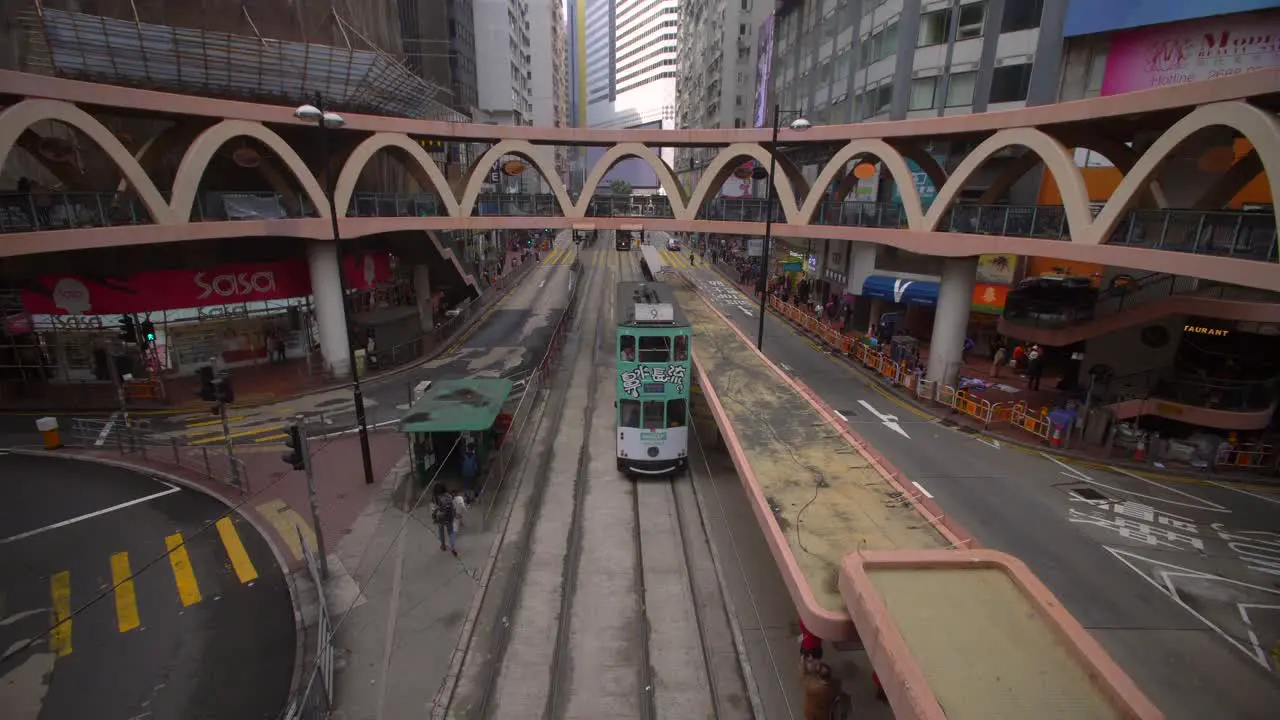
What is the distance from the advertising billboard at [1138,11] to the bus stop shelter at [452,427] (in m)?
27.0

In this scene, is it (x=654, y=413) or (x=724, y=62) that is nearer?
(x=654, y=413)

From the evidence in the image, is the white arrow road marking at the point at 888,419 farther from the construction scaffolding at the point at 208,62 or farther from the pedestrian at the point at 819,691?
the construction scaffolding at the point at 208,62

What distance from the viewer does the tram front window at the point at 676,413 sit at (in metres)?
17.3

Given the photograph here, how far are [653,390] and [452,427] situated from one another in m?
5.43

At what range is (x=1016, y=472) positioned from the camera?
A: 60.8 ft

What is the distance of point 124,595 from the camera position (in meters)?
12.6

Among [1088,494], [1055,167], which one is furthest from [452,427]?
[1055,167]

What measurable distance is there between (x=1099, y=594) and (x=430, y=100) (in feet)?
110

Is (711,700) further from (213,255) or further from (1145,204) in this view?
(213,255)

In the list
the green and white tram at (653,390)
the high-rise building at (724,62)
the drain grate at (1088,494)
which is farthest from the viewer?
the high-rise building at (724,62)

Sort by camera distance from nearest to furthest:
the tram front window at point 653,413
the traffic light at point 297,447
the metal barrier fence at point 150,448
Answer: the traffic light at point 297,447, the tram front window at point 653,413, the metal barrier fence at point 150,448

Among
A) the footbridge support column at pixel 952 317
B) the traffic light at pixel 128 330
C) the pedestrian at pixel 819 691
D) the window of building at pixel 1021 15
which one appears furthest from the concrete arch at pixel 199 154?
the window of building at pixel 1021 15

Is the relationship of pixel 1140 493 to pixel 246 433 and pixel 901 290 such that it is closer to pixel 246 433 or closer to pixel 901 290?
pixel 901 290

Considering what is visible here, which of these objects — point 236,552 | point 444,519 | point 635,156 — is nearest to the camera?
point 444,519
